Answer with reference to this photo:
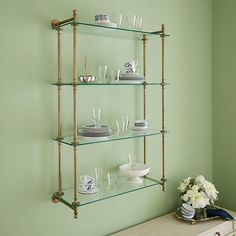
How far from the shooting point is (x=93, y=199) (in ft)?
6.48

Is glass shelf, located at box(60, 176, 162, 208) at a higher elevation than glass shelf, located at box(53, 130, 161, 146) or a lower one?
lower

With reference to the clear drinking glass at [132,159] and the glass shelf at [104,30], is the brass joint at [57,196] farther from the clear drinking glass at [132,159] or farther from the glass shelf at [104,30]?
the glass shelf at [104,30]

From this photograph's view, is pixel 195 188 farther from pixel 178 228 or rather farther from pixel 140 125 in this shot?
pixel 140 125

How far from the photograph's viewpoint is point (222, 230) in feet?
8.02

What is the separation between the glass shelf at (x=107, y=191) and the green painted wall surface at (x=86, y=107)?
4.2 inches

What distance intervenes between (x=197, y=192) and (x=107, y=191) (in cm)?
78

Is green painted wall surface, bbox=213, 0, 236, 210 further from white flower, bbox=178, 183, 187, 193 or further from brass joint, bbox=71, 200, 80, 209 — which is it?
brass joint, bbox=71, 200, 80, 209

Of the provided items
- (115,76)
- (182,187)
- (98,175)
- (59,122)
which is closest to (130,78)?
(115,76)

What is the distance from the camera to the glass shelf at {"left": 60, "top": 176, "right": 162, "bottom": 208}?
6.46 feet

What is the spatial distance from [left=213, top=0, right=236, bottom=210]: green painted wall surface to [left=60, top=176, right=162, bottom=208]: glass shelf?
95 cm

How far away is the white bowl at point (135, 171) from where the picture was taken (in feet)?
7.25

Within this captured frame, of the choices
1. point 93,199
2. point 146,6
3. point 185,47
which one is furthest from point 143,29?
point 93,199

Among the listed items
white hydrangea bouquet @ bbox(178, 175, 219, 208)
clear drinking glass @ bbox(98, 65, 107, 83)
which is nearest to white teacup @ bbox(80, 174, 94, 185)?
clear drinking glass @ bbox(98, 65, 107, 83)

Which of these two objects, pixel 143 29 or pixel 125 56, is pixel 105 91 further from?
pixel 143 29
